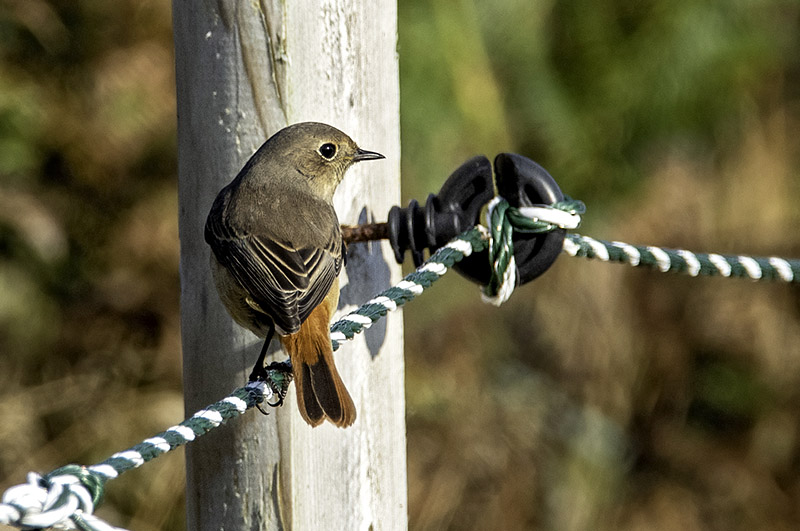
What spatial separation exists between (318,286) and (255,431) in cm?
52

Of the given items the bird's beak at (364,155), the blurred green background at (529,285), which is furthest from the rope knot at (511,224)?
the blurred green background at (529,285)

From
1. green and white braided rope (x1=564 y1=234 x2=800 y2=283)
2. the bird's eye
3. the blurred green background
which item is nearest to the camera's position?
the bird's eye

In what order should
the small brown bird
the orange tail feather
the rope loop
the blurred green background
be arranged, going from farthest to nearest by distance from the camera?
the blurred green background → the small brown bird → the orange tail feather → the rope loop

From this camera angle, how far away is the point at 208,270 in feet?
8.13

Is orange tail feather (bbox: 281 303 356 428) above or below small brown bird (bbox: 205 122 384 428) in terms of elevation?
below

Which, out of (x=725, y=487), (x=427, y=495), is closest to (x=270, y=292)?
(x=427, y=495)

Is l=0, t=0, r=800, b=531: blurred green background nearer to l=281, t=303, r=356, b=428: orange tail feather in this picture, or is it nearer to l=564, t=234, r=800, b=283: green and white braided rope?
l=564, t=234, r=800, b=283: green and white braided rope

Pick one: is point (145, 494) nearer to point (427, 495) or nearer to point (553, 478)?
point (427, 495)

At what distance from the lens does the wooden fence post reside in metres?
2.31

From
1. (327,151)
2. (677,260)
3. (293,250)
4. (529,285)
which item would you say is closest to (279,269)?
(293,250)

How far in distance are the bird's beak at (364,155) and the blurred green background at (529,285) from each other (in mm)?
3154

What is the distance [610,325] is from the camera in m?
5.53

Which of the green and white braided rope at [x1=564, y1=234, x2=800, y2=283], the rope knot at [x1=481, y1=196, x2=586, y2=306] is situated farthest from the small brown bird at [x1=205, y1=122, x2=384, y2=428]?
the green and white braided rope at [x1=564, y1=234, x2=800, y2=283]

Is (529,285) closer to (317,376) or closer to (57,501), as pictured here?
(317,376)
